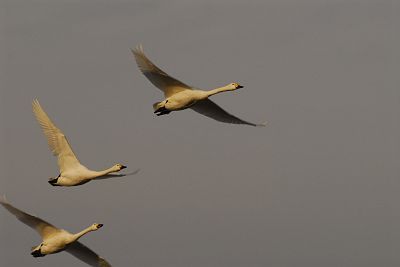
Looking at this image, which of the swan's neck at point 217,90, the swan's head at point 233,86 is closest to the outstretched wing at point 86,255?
the swan's neck at point 217,90

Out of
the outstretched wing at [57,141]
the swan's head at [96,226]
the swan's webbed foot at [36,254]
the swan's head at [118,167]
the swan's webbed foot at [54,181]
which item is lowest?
the swan's webbed foot at [36,254]

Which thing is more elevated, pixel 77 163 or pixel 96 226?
pixel 77 163

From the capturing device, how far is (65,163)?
7856cm

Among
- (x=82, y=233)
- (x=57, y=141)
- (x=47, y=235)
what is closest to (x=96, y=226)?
(x=82, y=233)

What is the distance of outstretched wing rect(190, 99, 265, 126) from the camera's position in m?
81.2

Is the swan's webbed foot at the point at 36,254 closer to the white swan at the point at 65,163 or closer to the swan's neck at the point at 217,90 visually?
the white swan at the point at 65,163

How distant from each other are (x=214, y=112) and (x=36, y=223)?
12.4 m

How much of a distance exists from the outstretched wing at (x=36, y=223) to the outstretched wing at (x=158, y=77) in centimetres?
975

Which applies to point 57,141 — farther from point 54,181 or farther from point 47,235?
point 47,235

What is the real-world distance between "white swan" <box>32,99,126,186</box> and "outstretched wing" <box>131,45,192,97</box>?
5069 mm

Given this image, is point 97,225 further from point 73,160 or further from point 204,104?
point 204,104

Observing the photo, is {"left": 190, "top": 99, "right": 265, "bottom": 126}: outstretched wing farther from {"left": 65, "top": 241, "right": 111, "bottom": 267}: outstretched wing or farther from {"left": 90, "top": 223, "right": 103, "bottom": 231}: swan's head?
{"left": 65, "top": 241, "right": 111, "bottom": 267}: outstretched wing

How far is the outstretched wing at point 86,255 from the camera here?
8162 cm

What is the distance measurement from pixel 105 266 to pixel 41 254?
546cm
